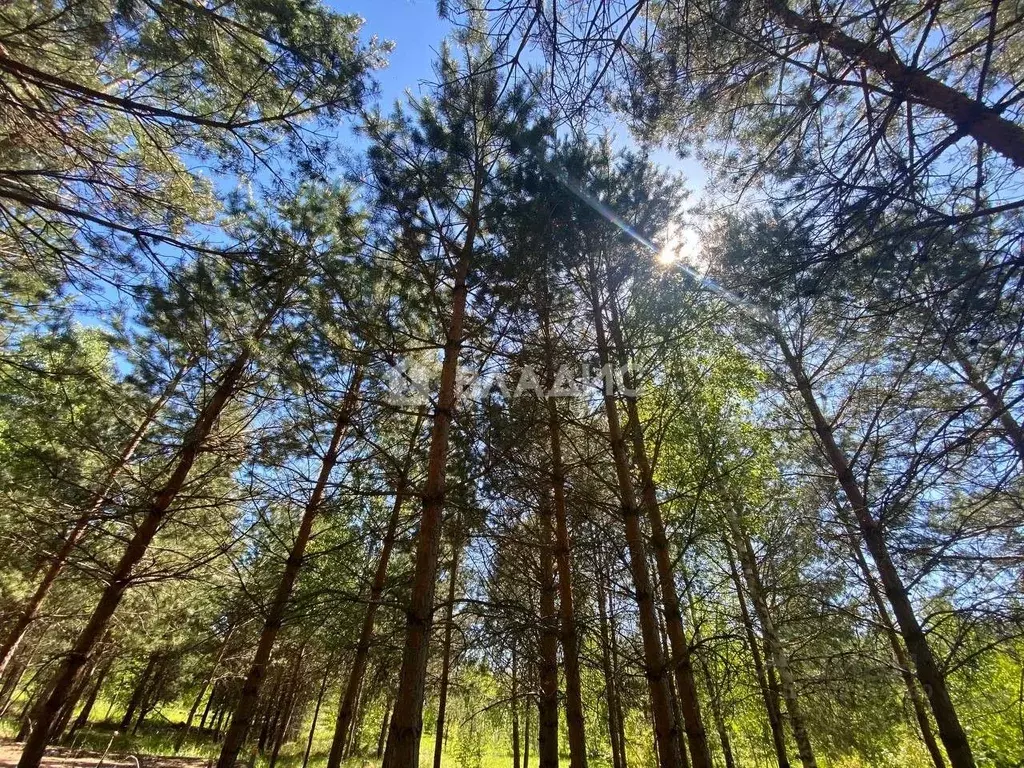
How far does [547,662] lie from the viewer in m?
5.56

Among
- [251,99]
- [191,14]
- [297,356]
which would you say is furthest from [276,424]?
[191,14]

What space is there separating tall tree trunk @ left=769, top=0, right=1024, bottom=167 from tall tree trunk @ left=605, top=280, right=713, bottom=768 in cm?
301

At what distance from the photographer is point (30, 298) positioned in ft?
18.2

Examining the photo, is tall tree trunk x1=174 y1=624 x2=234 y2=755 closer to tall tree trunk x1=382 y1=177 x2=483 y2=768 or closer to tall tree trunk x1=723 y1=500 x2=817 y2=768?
tall tree trunk x1=382 y1=177 x2=483 y2=768

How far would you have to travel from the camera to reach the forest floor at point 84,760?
1084 cm

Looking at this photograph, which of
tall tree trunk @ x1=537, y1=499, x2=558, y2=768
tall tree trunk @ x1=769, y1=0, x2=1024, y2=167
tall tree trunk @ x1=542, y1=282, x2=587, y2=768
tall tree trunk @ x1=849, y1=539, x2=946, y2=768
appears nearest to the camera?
tall tree trunk @ x1=769, y1=0, x2=1024, y2=167

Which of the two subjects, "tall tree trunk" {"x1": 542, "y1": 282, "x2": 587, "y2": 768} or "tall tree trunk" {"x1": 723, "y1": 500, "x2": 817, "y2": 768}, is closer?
"tall tree trunk" {"x1": 542, "y1": 282, "x2": 587, "y2": 768}

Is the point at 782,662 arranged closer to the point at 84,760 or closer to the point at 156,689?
the point at 84,760

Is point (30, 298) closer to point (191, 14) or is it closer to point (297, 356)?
point (297, 356)

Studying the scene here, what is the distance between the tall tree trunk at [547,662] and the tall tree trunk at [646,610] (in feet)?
3.11

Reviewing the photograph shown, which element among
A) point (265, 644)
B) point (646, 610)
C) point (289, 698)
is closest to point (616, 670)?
point (646, 610)

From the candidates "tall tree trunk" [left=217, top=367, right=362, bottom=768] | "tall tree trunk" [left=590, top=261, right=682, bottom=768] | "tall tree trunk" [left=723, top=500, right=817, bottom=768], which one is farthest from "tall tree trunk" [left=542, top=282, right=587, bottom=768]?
"tall tree trunk" [left=723, top=500, right=817, bottom=768]

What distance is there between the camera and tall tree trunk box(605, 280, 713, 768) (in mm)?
3758

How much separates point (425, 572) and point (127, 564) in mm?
3773
